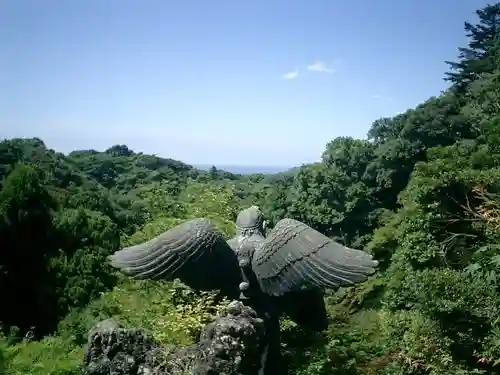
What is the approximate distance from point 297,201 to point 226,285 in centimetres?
2174

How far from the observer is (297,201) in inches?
1069

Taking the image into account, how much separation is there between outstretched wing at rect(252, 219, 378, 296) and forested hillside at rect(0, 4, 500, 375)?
4.07 feet

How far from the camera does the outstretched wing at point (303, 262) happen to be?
4.91 meters

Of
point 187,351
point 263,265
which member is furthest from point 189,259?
point 187,351

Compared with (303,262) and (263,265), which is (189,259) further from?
(303,262)

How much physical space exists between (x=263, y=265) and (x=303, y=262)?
415 mm

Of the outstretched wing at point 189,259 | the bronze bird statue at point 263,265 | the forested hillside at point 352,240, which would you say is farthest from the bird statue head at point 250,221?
the forested hillside at point 352,240

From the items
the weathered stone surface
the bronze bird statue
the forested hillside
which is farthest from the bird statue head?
the weathered stone surface

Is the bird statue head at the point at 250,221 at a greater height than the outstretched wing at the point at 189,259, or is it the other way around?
the bird statue head at the point at 250,221

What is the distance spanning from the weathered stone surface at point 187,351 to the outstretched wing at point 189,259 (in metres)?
0.96

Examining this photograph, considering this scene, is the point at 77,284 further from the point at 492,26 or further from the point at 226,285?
the point at 492,26

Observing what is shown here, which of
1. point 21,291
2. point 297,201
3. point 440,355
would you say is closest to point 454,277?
point 440,355

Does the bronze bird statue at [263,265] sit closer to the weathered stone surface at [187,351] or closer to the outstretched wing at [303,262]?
the outstretched wing at [303,262]

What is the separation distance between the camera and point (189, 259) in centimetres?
530
